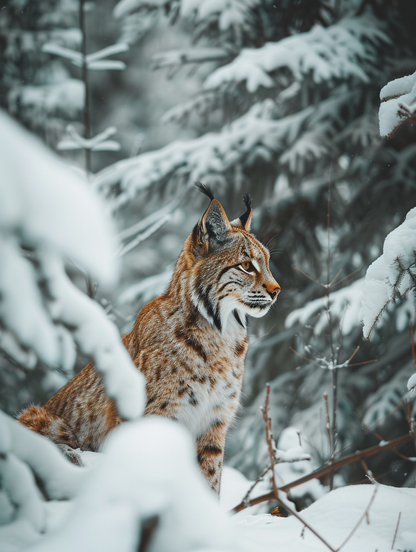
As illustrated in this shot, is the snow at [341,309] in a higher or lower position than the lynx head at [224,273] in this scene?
lower

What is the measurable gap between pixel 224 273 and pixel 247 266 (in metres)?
0.14

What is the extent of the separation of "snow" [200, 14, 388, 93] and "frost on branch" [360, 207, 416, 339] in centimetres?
353

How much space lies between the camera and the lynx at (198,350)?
2410 millimetres

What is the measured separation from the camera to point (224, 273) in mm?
2596

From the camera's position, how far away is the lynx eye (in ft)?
8.53

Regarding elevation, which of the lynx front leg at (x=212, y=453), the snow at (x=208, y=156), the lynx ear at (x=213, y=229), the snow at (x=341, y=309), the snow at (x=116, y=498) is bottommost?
the snow at (x=341, y=309)

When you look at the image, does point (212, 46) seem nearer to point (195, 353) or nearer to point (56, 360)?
point (195, 353)

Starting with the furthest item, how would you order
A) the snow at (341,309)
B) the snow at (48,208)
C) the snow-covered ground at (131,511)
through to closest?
the snow at (341,309)
the snow-covered ground at (131,511)
the snow at (48,208)

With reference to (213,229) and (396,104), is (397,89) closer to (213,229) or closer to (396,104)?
(396,104)

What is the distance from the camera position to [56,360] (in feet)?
3.01

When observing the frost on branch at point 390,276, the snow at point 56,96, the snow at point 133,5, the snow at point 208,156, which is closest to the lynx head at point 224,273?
the frost on branch at point 390,276

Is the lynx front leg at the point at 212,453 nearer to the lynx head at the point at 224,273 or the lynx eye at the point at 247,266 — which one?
the lynx head at the point at 224,273

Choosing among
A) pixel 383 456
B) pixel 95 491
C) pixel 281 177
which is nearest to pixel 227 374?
pixel 95 491

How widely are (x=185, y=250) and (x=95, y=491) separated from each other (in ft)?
6.27
